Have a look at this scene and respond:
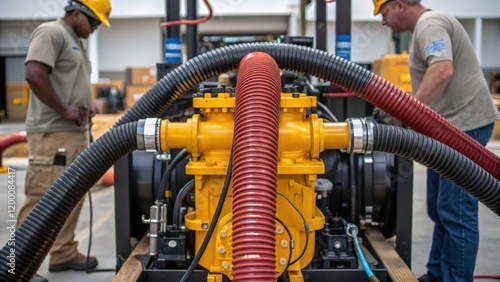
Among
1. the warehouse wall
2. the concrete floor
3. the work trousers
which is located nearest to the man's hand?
the work trousers

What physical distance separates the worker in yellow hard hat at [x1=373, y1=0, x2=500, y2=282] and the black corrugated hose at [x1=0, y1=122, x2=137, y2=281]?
5.70 feet

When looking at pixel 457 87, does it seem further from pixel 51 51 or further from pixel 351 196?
pixel 51 51

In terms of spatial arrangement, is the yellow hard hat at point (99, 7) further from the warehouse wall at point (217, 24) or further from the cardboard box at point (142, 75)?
the warehouse wall at point (217, 24)

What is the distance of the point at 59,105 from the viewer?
10.8ft

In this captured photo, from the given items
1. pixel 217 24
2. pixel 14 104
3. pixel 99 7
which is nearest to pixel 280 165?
pixel 99 7

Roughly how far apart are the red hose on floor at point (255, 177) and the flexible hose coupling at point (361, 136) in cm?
34

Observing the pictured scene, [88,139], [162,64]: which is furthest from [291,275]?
[88,139]

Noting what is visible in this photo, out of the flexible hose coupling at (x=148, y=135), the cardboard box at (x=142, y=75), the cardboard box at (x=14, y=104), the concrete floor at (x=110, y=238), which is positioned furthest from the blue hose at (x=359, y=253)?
the cardboard box at (x=14, y=104)

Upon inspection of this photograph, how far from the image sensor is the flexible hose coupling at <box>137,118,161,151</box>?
188 centimetres

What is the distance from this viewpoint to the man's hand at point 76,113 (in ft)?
11.0

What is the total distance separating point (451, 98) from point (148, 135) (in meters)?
1.90

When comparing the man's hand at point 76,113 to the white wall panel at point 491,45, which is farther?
the white wall panel at point 491,45

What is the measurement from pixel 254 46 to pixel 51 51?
1.72 metres

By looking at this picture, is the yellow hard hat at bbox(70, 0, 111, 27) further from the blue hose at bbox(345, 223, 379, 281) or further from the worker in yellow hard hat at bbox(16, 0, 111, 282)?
the blue hose at bbox(345, 223, 379, 281)
